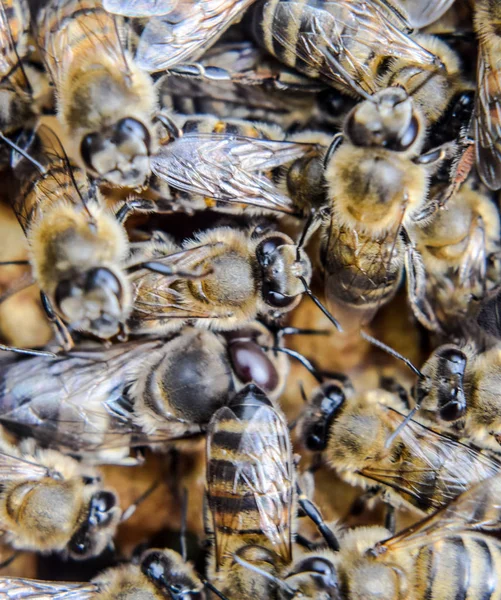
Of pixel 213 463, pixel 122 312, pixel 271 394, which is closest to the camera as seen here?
pixel 122 312

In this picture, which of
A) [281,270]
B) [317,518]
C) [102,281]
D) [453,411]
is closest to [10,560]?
[317,518]

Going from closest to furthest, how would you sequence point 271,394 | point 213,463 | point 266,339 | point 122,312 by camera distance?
point 122,312 < point 213,463 < point 271,394 < point 266,339

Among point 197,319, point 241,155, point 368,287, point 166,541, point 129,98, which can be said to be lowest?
point 166,541

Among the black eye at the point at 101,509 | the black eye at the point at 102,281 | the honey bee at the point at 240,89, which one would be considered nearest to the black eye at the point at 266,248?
the black eye at the point at 102,281

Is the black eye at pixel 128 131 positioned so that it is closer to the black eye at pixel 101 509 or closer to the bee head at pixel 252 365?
the bee head at pixel 252 365

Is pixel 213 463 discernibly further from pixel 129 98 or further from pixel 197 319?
pixel 129 98

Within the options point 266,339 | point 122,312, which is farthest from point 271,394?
point 122,312

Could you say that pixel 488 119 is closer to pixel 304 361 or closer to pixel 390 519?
pixel 304 361
